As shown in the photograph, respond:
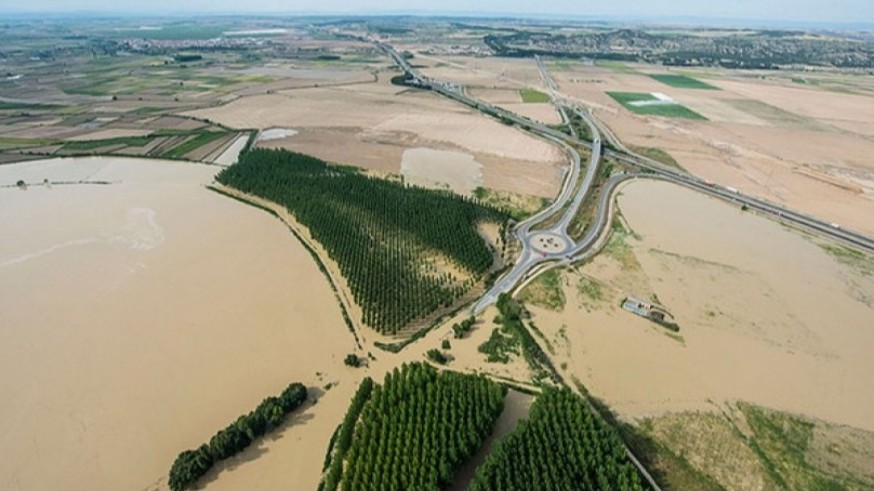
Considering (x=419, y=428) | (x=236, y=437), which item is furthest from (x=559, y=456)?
(x=236, y=437)

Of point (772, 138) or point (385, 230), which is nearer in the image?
point (385, 230)

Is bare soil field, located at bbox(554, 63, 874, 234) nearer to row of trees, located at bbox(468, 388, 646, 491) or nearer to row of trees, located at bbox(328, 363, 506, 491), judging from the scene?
row of trees, located at bbox(468, 388, 646, 491)

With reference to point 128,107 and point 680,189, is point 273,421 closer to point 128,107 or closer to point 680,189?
point 680,189

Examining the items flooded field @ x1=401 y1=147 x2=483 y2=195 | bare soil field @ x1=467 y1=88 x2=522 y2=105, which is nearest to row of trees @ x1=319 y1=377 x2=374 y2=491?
flooded field @ x1=401 y1=147 x2=483 y2=195

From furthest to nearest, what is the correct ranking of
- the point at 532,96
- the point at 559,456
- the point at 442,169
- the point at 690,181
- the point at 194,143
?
the point at 532,96
the point at 194,143
the point at 442,169
the point at 690,181
the point at 559,456

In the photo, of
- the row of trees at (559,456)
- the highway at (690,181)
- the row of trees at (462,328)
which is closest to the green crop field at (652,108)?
the highway at (690,181)

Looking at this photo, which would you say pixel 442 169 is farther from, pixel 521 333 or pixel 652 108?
pixel 652 108

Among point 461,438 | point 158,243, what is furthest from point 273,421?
point 158,243
